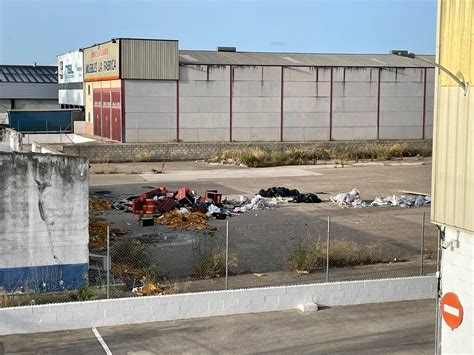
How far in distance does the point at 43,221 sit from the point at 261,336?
5313mm

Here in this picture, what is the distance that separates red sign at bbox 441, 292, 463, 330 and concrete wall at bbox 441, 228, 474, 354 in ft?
0.29

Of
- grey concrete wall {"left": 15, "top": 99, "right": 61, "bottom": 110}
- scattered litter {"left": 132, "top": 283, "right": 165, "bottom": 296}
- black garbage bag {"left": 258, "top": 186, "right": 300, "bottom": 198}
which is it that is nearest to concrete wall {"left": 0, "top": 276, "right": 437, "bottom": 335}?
scattered litter {"left": 132, "top": 283, "right": 165, "bottom": 296}

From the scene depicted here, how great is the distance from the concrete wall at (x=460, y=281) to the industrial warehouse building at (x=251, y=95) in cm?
4202

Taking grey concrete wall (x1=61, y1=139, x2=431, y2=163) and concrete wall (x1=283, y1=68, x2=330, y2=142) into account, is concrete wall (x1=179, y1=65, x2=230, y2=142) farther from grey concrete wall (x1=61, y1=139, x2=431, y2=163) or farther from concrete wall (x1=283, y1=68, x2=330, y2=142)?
concrete wall (x1=283, y1=68, x2=330, y2=142)

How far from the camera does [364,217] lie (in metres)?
27.5

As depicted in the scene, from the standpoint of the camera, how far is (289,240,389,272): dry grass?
18.5 meters

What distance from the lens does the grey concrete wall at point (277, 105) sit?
51.7m

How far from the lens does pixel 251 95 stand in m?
53.5

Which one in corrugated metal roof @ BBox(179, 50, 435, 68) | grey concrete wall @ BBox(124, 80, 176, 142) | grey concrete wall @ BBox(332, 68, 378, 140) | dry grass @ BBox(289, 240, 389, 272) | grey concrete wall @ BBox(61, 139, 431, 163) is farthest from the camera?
grey concrete wall @ BBox(332, 68, 378, 140)

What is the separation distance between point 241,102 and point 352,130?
9.26 m

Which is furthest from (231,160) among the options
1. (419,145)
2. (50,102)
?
(50,102)

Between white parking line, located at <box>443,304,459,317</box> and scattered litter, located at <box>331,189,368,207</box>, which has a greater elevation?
white parking line, located at <box>443,304,459,317</box>

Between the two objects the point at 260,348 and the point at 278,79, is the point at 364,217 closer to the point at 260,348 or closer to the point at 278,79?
the point at 260,348

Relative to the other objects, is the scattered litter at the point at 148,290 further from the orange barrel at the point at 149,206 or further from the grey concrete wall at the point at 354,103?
the grey concrete wall at the point at 354,103
